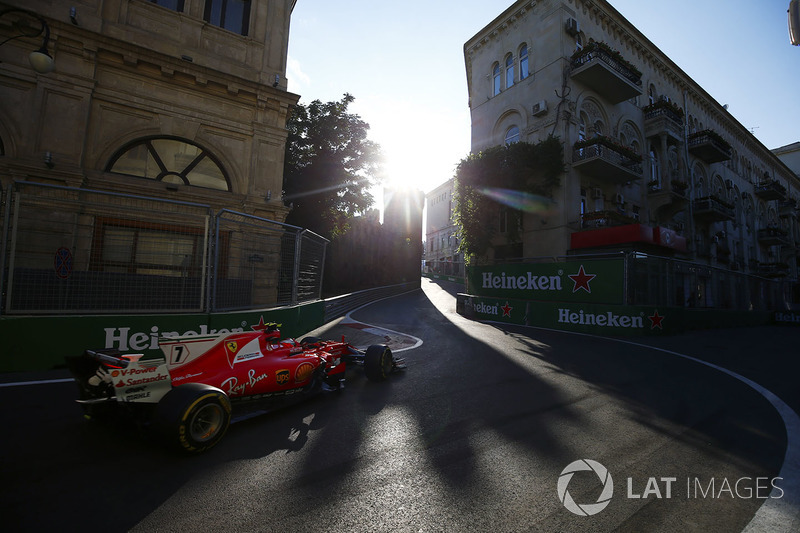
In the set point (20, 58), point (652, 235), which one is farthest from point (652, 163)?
point (20, 58)

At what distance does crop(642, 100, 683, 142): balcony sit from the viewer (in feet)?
76.5

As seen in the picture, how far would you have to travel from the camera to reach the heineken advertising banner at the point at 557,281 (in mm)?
11922

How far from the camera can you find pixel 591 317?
12109 millimetres

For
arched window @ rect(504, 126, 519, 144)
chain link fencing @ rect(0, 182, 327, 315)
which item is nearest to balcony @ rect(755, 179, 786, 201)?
arched window @ rect(504, 126, 519, 144)

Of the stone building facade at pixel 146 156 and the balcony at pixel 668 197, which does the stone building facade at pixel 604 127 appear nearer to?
the balcony at pixel 668 197

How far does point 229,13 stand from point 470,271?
48.0ft

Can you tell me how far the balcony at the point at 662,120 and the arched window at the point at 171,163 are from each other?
27.1 meters

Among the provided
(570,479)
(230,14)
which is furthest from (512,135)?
(570,479)

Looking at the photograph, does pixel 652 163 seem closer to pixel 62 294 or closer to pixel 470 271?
pixel 470 271

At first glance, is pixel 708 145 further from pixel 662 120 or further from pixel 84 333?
pixel 84 333

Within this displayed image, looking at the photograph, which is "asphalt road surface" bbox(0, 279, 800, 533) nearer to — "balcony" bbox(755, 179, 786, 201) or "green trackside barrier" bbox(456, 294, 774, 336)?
Answer: "green trackside barrier" bbox(456, 294, 774, 336)

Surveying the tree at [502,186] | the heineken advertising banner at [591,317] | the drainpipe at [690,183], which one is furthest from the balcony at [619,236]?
the drainpipe at [690,183]

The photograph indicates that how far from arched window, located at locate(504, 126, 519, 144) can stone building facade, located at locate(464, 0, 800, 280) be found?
2.8 inches

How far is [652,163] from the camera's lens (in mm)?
24641
